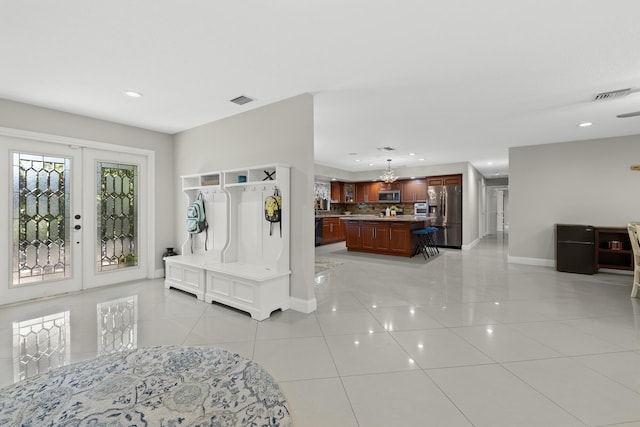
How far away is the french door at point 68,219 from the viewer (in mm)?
3541

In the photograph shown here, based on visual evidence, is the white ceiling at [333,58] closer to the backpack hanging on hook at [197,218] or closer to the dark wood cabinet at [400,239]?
the backpack hanging on hook at [197,218]

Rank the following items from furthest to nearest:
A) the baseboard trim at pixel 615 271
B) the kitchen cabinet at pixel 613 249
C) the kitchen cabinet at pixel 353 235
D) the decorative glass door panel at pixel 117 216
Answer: the kitchen cabinet at pixel 353 235
the baseboard trim at pixel 615 271
the kitchen cabinet at pixel 613 249
the decorative glass door panel at pixel 117 216

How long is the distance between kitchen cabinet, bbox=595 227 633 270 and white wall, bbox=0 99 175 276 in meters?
7.77

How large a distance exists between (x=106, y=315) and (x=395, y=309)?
11.0 ft

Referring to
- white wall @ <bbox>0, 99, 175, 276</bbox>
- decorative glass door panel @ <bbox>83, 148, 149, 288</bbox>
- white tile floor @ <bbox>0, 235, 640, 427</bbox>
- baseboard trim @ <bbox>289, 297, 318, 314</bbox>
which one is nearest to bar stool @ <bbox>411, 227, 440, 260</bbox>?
white tile floor @ <bbox>0, 235, 640, 427</bbox>

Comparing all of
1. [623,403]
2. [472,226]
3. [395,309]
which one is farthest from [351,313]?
[472,226]

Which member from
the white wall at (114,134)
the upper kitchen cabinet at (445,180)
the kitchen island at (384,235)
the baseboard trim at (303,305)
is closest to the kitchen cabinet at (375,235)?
the kitchen island at (384,235)

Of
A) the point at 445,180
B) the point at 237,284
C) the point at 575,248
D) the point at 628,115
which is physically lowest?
the point at 237,284

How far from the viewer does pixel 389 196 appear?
370 inches

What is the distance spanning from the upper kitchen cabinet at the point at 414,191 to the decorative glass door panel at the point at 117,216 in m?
7.52

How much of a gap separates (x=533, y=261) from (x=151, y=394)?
22.4 feet

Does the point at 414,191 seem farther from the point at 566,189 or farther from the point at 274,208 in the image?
the point at 274,208

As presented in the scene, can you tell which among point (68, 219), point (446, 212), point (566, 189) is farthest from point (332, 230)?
point (68, 219)

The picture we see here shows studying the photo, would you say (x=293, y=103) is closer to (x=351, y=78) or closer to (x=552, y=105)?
(x=351, y=78)
